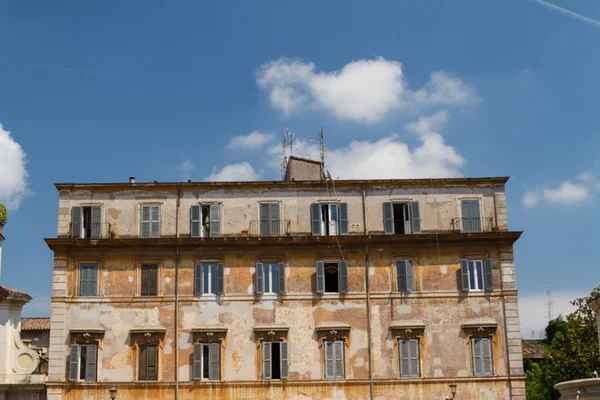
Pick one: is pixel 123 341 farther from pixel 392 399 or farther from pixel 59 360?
pixel 392 399

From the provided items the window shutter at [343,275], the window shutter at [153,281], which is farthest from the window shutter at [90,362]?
the window shutter at [343,275]

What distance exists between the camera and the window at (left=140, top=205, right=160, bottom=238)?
1757 inches

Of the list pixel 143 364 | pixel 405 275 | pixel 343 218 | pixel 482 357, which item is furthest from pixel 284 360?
pixel 482 357

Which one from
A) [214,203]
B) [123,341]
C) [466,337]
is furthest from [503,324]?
Answer: [123,341]

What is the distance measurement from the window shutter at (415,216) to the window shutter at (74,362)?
19.0 metres

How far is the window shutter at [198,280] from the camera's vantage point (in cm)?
4366

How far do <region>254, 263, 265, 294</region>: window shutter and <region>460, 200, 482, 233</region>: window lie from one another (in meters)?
11.2

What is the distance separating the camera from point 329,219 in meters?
44.9

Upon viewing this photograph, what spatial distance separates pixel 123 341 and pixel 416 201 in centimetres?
1743

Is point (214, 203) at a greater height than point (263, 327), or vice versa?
point (214, 203)

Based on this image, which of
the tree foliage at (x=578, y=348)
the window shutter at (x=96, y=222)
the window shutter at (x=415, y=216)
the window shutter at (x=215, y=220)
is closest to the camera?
the window shutter at (x=96, y=222)

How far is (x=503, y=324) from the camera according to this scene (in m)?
43.4

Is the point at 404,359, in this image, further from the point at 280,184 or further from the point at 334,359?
the point at 280,184

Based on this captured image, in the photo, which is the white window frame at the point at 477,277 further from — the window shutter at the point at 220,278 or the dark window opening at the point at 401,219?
the window shutter at the point at 220,278
